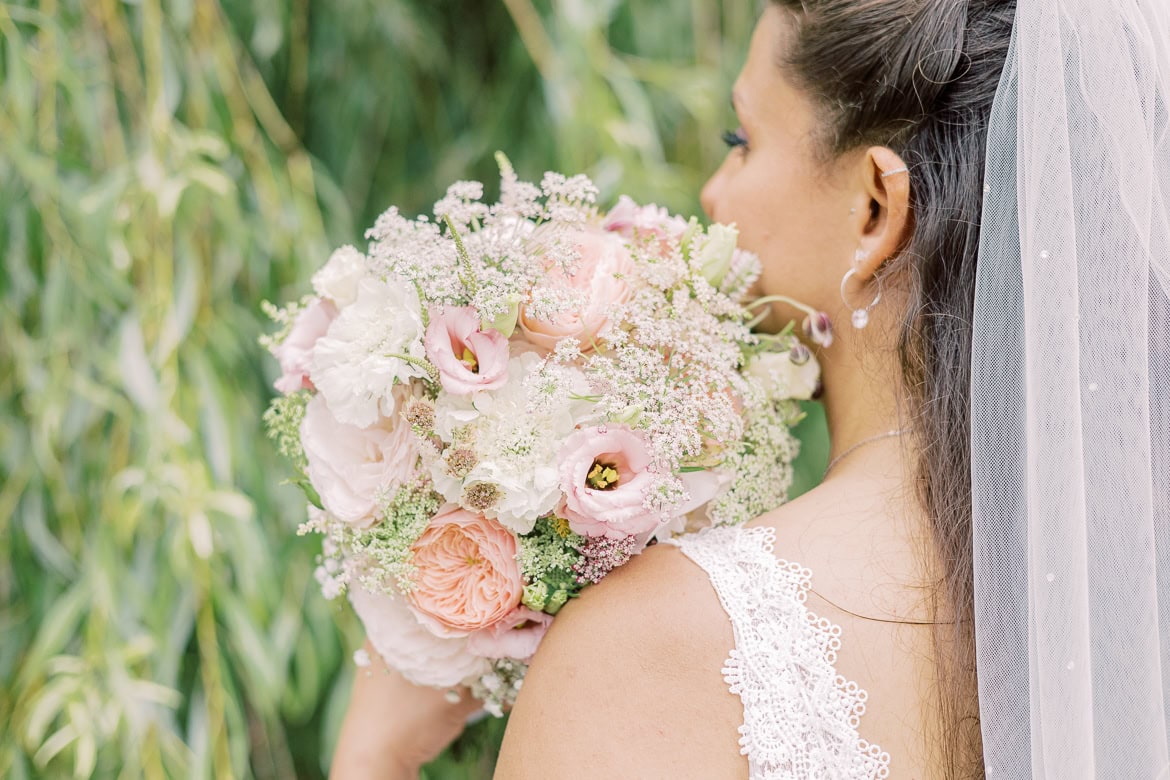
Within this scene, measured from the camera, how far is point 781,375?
3.45ft

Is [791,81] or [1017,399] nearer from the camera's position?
[1017,399]

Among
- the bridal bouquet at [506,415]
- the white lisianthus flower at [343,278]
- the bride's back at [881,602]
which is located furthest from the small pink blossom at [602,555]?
the white lisianthus flower at [343,278]

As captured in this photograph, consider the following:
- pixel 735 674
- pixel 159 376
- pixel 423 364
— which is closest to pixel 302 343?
pixel 423 364

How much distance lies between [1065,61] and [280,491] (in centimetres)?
112

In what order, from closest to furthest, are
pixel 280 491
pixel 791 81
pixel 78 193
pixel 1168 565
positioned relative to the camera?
pixel 1168 565 < pixel 791 81 < pixel 78 193 < pixel 280 491

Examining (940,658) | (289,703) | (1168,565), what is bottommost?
(289,703)

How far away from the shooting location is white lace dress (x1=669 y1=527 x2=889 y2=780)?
32.0 inches

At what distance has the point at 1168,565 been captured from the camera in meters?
0.81

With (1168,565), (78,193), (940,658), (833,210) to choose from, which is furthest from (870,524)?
(78,193)

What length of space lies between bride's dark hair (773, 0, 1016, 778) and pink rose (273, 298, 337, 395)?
57cm

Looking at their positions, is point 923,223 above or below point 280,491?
above

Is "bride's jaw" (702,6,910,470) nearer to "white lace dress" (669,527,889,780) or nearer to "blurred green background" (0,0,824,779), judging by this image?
"white lace dress" (669,527,889,780)

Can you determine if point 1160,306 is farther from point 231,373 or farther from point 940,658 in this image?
point 231,373

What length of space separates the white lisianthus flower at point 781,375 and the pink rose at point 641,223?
16 centimetres
